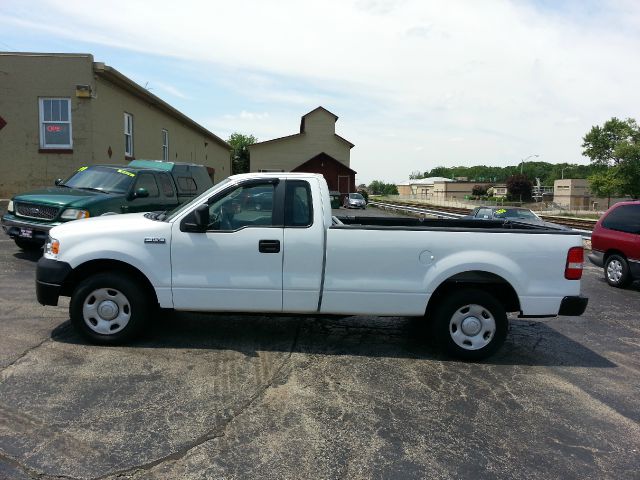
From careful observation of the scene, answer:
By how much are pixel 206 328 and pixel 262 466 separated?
294cm

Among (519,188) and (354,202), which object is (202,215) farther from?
(519,188)

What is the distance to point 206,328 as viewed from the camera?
5957mm

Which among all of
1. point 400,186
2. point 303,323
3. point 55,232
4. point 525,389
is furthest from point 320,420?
point 400,186

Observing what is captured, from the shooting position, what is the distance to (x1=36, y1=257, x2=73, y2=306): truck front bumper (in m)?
5.09

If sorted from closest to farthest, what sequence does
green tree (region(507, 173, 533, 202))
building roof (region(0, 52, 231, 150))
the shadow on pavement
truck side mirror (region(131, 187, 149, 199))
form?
the shadow on pavement
truck side mirror (region(131, 187, 149, 199))
building roof (region(0, 52, 231, 150))
green tree (region(507, 173, 533, 202))

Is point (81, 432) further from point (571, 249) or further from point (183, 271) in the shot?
point (571, 249)

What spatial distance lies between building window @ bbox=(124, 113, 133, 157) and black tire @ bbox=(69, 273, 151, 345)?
15800mm

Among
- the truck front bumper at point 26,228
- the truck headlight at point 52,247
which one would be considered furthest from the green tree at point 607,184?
the truck headlight at point 52,247

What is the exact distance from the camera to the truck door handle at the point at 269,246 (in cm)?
502

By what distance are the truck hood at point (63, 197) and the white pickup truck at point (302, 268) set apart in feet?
13.0

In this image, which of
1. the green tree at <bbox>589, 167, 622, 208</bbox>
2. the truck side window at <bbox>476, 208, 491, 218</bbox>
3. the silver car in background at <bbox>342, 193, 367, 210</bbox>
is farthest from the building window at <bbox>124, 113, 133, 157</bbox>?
the green tree at <bbox>589, 167, 622, 208</bbox>

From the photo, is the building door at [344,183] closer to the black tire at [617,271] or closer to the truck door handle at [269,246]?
the black tire at [617,271]

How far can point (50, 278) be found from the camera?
511 centimetres

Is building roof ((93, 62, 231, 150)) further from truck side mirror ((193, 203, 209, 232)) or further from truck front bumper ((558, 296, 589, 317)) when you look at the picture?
truck front bumper ((558, 296, 589, 317))
